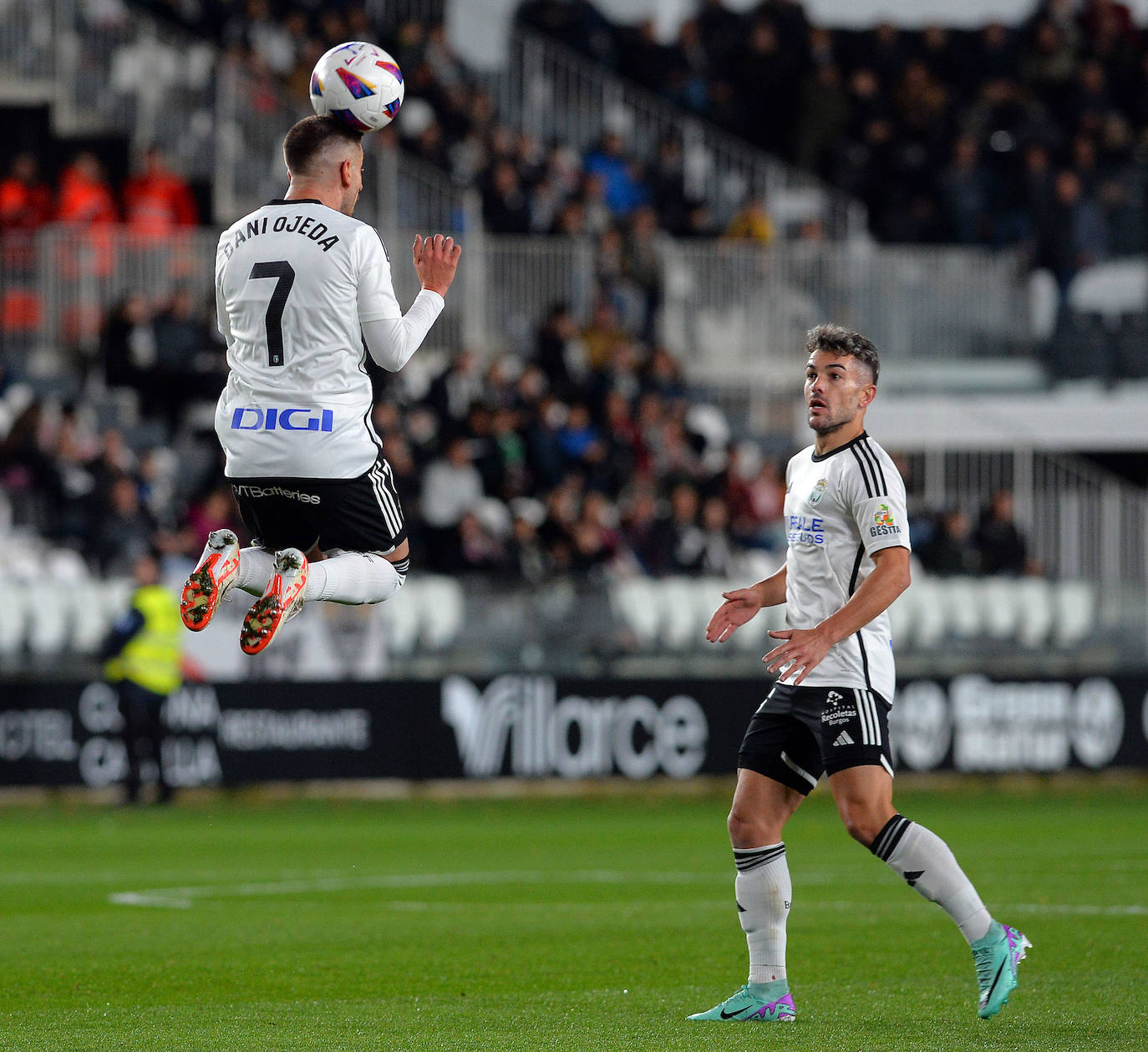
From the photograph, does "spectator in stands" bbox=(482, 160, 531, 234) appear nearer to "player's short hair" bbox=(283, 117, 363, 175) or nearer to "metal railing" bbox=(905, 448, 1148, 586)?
"metal railing" bbox=(905, 448, 1148, 586)

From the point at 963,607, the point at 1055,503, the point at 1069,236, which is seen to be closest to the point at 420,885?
the point at 963,607

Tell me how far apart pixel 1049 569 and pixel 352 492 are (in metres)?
16.0

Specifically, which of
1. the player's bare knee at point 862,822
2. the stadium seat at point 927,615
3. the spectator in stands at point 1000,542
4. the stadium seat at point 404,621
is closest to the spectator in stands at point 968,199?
the spectator in stands at point 1000,542

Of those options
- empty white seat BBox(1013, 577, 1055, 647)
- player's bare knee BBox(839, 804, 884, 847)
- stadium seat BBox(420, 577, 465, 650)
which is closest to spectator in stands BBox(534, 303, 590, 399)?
stadium seat BBox(420, 577, 465, 650)

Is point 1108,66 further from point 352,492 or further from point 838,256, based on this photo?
point 352,492

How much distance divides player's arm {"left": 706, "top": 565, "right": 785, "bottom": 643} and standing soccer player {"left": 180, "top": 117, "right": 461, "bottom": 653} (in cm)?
130

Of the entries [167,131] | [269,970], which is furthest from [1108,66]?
[269,970]

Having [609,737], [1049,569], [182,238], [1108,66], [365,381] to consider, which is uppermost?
[1108,66]

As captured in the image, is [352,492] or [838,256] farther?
[838,256]

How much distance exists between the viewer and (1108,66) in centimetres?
2880

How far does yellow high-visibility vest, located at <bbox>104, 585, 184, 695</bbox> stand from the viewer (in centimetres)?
1747

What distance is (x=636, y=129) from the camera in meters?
26.1

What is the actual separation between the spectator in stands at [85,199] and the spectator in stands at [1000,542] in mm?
9654

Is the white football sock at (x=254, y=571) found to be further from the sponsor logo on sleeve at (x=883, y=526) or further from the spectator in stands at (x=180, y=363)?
the spectator in stands at (x=180, y=363)
